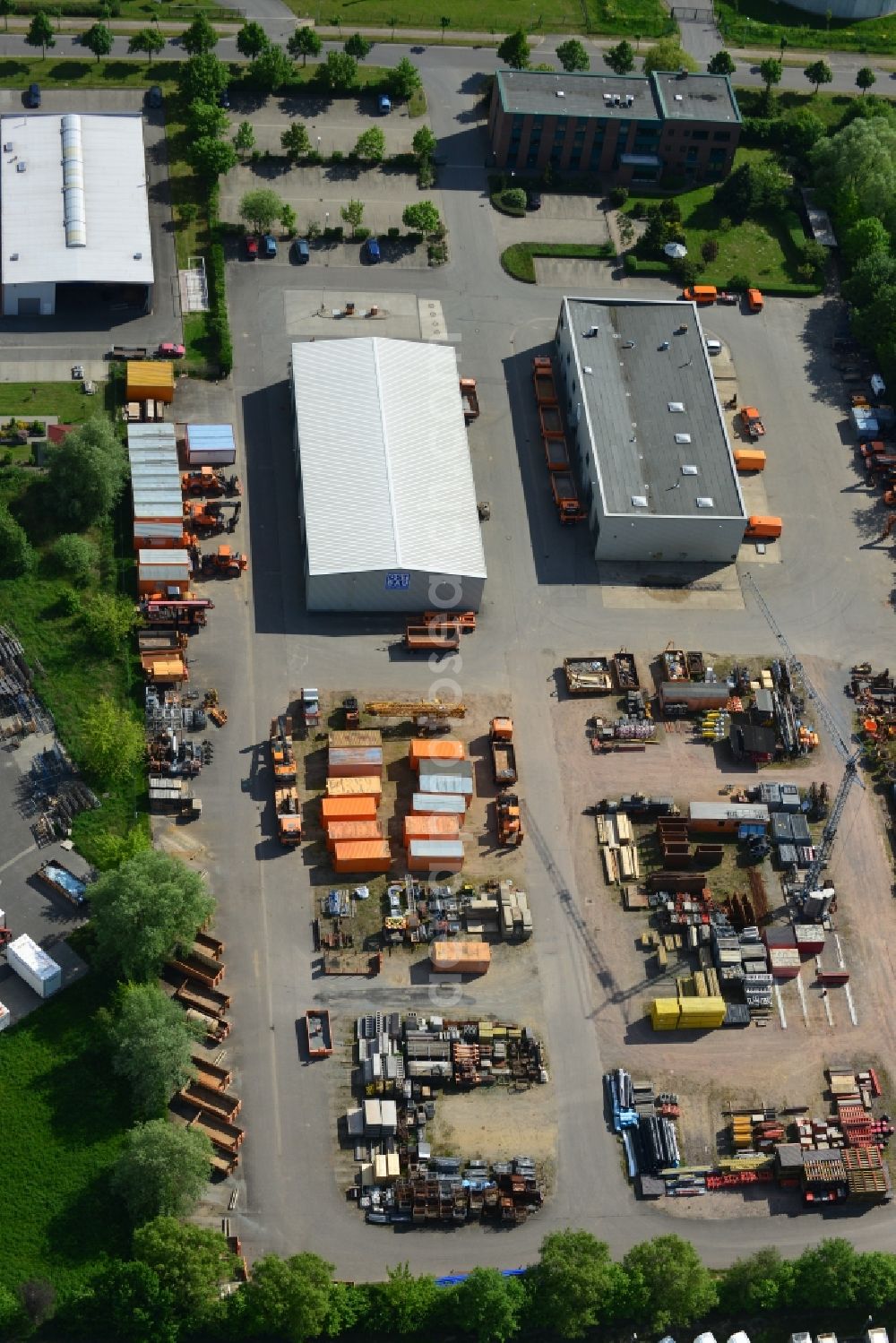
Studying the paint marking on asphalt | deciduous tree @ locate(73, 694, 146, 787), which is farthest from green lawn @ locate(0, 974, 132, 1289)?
deciduous tree @ locate(73, 694, 146, 787)

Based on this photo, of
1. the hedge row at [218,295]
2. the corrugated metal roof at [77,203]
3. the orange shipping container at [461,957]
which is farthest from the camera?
the corrugated metal roof at [77,203]

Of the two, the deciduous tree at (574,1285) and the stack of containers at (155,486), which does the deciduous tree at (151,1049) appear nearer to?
the deciduous tree at (574,1285)

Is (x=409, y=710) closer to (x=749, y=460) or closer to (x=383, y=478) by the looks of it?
(x=383, y=478)

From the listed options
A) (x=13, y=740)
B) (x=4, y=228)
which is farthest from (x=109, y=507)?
(x=4, y=228)

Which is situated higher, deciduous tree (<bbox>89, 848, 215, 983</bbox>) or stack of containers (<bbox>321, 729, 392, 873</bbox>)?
stack of containers (<bbox>321, 729, 392, 873</bbox>)

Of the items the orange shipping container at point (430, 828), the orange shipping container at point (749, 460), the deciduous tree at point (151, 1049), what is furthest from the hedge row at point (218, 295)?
the deciduous tree at point (151, 1049)

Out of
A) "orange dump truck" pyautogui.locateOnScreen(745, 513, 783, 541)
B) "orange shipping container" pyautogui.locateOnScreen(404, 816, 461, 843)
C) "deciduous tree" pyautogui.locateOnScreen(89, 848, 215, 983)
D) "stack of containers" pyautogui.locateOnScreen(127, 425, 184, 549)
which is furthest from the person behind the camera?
"orange dump truck" pyautogui.locateOnScreen(745, 513, 783, 541)

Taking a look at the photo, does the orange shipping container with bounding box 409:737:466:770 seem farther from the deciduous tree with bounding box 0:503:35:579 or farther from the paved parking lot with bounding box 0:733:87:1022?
the deciduous tree with bounding box 0:503:35:579

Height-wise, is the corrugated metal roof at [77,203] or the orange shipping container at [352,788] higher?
the corrugated metal roof at [77,203]
